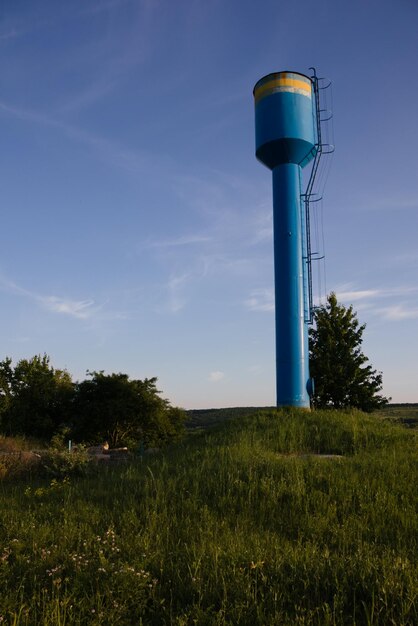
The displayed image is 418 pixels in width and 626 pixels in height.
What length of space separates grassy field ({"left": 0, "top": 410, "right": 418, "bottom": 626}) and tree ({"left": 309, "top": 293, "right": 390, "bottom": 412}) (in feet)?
57.3

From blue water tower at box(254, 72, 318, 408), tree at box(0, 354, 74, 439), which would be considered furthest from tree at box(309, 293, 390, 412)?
tree at box(0, 354, 74, 439)

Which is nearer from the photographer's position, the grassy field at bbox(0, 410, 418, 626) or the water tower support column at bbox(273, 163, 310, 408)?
the grassy field at bbox(0, 410, 418, 626)

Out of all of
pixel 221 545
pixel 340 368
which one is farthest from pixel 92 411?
pixel 221 545

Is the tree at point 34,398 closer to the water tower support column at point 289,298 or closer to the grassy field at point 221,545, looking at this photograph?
the water tower support column at point 289,298

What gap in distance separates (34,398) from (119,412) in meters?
6.11

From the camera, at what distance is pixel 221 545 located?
19.0ft

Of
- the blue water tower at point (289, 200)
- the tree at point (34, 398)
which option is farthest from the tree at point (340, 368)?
the tree at point (34, 398)

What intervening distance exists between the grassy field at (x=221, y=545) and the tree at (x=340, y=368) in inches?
687

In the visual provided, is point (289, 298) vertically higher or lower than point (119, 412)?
higher

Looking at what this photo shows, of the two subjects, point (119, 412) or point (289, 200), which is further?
point (119, 412)

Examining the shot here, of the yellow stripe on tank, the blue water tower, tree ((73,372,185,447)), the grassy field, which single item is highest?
the yellow stripe on tank

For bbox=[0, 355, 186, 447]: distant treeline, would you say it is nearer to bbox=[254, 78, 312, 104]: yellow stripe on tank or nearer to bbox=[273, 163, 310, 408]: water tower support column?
bbox=[273, 163, 310, 408]: water tower support column

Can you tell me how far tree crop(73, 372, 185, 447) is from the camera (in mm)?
30891

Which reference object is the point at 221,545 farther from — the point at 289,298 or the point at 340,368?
the point at 340,368
